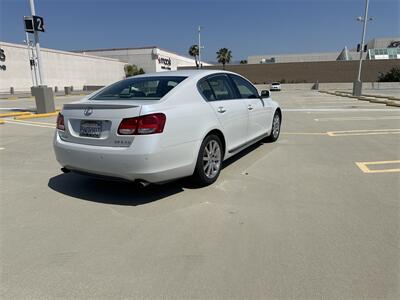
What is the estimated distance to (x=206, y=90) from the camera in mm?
4613

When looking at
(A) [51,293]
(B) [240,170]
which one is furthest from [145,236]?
(B) [240,170]

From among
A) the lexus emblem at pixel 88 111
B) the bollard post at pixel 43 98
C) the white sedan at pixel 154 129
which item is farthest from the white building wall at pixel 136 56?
the lexus emblem at pixel 88 111

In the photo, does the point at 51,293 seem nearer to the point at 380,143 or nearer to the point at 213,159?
the point at 213,159

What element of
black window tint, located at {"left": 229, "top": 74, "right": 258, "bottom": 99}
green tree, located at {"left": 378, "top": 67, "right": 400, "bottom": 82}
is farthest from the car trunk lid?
green tree, located at {"left": 378, "top": 67, "right": 400, "bottom": 82}

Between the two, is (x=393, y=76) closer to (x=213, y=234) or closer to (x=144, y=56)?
(x=213, y=234)

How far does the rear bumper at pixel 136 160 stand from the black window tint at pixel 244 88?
1.97 meters

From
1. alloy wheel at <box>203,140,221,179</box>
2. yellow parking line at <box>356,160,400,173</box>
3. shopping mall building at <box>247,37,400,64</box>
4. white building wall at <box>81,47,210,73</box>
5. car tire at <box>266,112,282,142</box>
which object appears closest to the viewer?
alloy wheel at <box>203,140,221,179</box>

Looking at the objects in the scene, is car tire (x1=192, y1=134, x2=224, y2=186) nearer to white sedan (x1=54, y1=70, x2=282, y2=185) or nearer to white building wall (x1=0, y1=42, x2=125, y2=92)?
white sedan (x1=54, y1=70, x2=282, y2=185)

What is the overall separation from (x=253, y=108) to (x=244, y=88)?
405 millimetres

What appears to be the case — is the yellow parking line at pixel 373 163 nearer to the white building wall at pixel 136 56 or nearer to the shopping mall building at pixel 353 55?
the shopping mall building at pixel 353 55

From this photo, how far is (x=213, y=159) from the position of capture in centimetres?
461

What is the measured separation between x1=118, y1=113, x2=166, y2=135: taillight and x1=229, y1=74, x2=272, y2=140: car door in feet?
7.41

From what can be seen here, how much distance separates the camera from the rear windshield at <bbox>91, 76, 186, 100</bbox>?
4.27 m

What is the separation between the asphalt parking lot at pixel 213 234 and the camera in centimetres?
246
